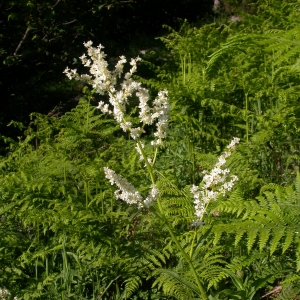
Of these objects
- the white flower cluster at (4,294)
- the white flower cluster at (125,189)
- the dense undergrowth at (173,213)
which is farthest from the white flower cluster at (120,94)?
the white flower cluster at (4,294)

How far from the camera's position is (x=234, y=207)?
2.12 metres

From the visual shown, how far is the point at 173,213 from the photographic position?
277cm

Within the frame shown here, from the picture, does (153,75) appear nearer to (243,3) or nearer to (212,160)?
(212,160)

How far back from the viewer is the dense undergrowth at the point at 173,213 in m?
2.13

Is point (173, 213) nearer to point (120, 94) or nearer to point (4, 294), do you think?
point (4, 294)

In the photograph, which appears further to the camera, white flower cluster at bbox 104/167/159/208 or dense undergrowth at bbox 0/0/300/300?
dense undergrowth at bbox 0/0/300/300

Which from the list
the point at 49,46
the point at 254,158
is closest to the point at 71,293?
the point at 254,158

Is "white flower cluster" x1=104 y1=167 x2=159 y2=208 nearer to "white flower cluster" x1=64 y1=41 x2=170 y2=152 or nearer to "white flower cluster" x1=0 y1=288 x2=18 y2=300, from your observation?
"white flower cluster" x1=64 y1=41 x2=170 y2=152

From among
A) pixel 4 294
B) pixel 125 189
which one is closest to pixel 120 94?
pixel 125 189

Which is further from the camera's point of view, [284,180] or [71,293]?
[284,180]

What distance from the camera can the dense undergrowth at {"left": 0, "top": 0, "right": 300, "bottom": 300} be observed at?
2.13m

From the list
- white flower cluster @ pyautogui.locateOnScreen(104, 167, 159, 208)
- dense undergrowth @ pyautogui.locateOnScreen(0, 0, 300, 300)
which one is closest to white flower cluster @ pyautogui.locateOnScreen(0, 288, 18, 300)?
dense undergrowth @ pyautogui.locateOnScreen(0, 0, 300, 300)

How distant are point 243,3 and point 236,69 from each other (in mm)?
6890

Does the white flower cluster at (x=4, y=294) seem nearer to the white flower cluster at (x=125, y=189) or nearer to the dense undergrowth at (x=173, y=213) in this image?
the dense undergrowth at (x=173, y=213)
